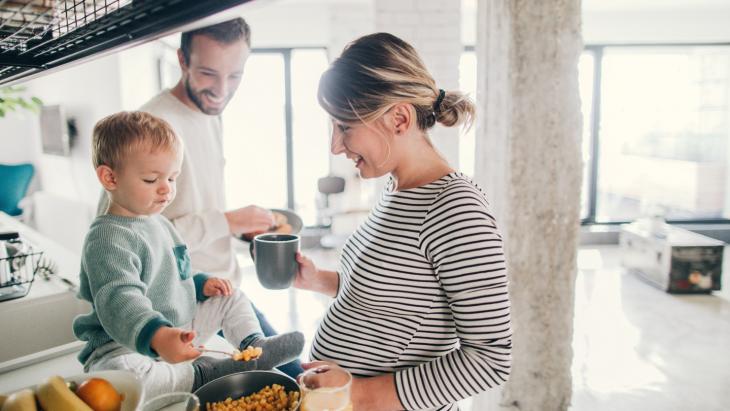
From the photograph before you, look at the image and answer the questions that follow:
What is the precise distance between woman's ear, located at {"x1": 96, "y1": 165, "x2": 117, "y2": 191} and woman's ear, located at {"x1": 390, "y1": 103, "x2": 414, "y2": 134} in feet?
1.91

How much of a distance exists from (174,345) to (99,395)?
14 cm

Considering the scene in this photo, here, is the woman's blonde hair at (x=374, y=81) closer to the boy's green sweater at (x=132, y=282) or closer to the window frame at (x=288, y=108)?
the boy's green sweater at (x=132, y=282)

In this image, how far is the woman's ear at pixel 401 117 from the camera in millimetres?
1017

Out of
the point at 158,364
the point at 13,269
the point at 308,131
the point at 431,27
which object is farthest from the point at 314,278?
the point at 308,131

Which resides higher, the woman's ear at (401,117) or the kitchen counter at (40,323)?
the woman's ear at (401,117)

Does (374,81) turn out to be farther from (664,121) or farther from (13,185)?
(664,121)

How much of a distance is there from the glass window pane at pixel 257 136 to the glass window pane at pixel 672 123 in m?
4.26

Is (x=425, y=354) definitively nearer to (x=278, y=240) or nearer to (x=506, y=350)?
(x=506, y=350)

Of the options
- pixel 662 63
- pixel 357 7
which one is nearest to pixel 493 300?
pixel 357 7

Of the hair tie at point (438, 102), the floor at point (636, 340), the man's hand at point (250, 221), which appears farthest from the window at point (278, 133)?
the hair tie at point (438, 102)

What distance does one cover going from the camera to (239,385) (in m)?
0.88

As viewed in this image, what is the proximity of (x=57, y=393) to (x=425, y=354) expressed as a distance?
24.7 inches

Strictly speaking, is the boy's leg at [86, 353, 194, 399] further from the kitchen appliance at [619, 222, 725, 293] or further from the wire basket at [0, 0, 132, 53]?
the kitchen appliance at [619, 222, 725, 293]

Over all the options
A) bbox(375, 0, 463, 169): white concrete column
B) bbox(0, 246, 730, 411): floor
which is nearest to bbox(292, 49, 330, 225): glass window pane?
bbox(0, 246, 730, 411): floor
